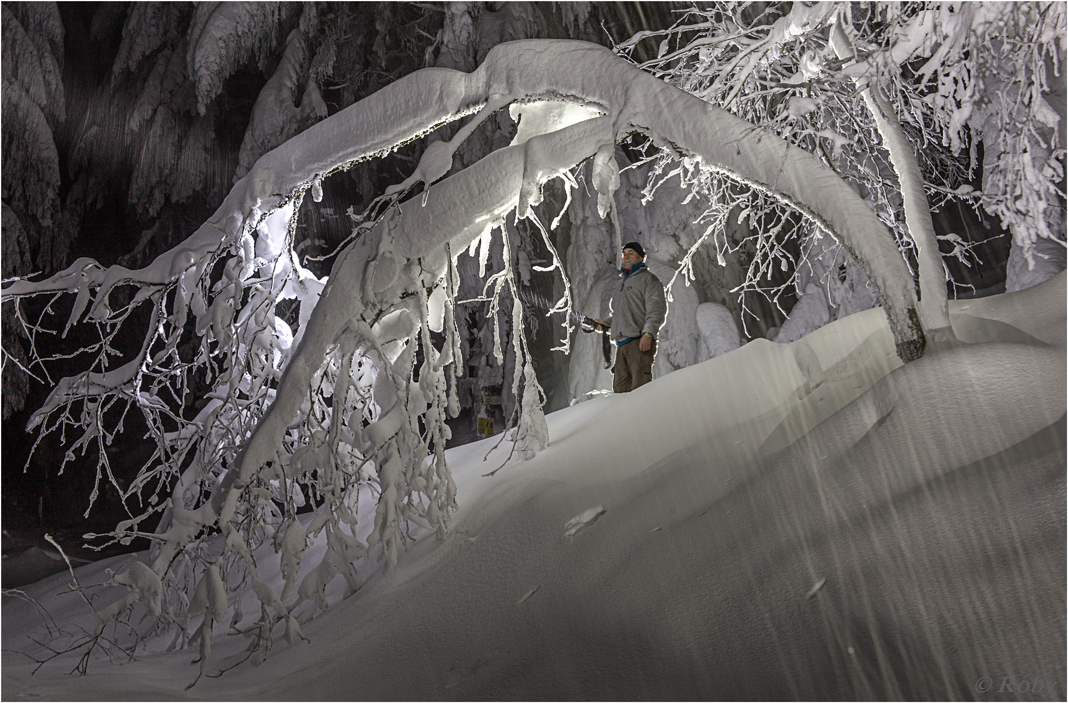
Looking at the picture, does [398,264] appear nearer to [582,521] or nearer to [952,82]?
[582,521]

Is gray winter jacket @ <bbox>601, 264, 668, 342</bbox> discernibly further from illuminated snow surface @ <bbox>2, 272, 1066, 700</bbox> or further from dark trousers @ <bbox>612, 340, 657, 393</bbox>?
illuminated snow surface @ <bbox>2, 272, 1066, 700</bbox>

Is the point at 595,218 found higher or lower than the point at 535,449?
higher

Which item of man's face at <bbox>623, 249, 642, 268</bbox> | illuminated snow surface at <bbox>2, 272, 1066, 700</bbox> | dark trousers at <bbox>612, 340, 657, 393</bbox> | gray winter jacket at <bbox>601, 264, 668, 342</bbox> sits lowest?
illuminated snow surface at <bbox>2, 272, 1066, 700</bbox>

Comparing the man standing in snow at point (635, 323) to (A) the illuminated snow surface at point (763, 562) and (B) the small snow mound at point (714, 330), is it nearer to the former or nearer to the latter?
(A) the illuminated snow surface at point (763, 562)

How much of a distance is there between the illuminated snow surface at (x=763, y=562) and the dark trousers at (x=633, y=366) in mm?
2018

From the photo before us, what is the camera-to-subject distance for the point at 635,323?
15.6 ft

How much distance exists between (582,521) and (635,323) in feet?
8.87

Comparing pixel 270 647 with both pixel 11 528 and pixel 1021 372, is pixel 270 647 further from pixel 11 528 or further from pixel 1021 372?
pixel 11 528

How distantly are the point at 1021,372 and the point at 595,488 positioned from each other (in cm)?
131

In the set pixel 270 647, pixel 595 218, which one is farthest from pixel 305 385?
pixel 595 218

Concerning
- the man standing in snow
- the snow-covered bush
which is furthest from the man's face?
the snow-covered bush

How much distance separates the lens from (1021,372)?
6.15ft

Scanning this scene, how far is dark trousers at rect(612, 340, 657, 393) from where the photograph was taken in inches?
187

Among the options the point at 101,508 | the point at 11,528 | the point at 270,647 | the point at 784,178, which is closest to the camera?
the point at 270,647
